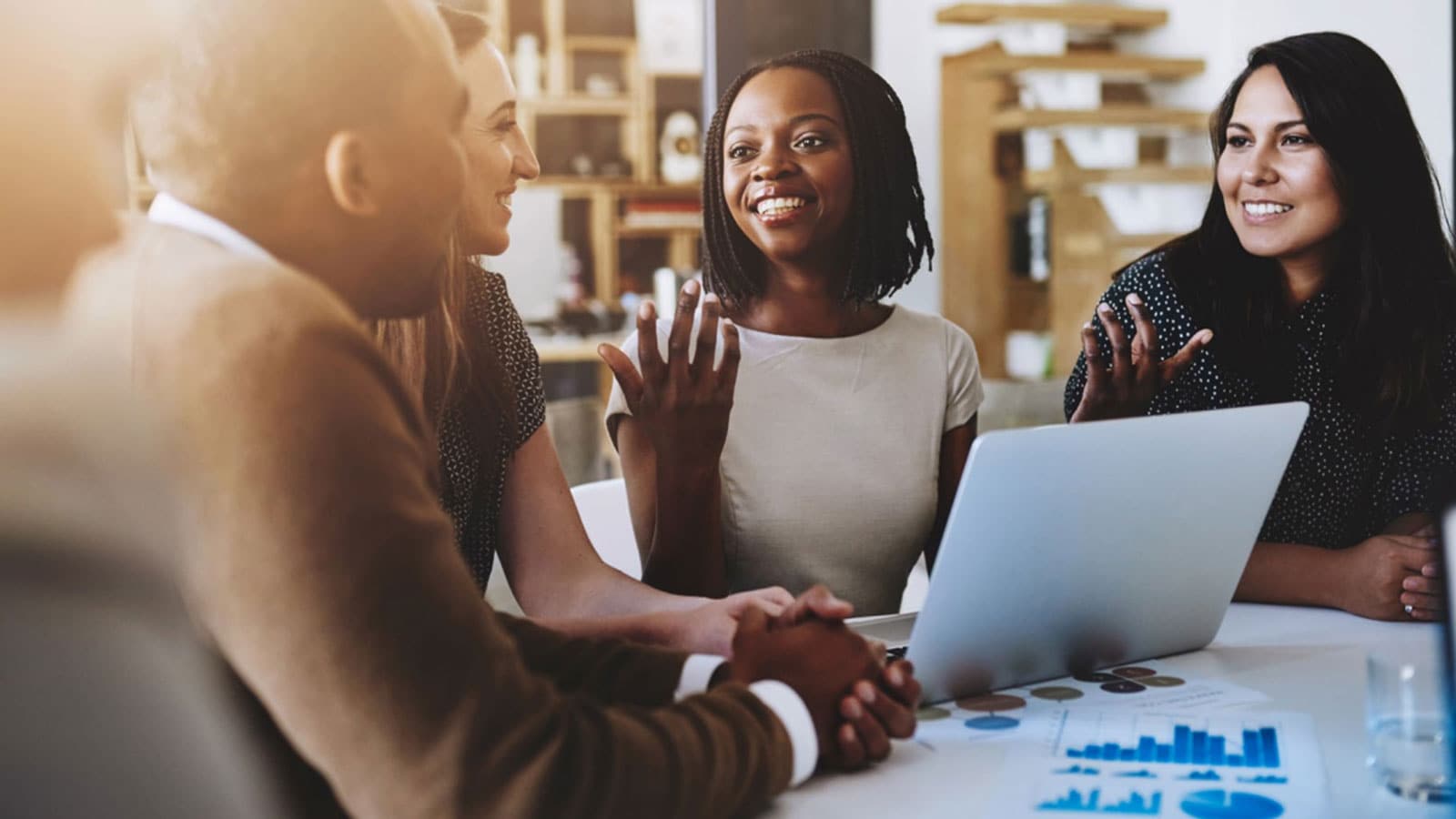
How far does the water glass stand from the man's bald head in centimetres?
66

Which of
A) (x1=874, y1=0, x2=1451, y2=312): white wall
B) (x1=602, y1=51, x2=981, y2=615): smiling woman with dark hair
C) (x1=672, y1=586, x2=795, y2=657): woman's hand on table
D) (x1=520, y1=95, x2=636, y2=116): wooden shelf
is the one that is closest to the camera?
(x1=672, y1=586, x2=795, y2=657): woman's hand on table

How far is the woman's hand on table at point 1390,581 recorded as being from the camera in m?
1.17

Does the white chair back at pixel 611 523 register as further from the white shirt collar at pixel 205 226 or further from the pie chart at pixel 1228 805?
the white shirt collar at pixel 205 226

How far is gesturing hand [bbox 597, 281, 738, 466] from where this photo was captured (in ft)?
3.65

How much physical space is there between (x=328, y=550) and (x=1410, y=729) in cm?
62

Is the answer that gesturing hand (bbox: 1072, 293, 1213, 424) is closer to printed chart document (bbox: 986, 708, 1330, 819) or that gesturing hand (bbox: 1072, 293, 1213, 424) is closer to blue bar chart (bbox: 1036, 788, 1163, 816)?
printed chart document (bbox: 986, 708, 1330, 819)

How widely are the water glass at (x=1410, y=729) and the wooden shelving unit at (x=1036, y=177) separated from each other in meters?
3.04

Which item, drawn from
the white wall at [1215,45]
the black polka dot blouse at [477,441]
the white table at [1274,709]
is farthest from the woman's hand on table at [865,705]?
the white wall at [1215,45]

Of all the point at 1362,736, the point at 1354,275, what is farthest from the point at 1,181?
the point at 1354,275

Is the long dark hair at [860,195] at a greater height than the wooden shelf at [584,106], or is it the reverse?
the wooden shelf at [584,106]

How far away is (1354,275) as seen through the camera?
1.55 metres

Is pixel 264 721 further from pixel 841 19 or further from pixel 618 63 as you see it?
pixel 618 63

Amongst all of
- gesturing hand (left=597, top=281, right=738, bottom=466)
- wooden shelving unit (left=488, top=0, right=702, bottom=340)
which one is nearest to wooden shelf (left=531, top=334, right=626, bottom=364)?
wooden shelving unit (left=488, top=0, right=702, bottom=340)

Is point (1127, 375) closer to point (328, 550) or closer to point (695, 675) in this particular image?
point (695, 675)
